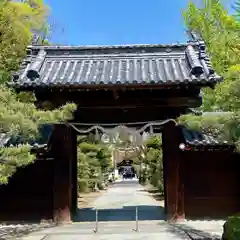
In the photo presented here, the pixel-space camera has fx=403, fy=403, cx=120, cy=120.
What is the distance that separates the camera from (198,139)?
44.0 ft

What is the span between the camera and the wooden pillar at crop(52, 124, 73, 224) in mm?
13289

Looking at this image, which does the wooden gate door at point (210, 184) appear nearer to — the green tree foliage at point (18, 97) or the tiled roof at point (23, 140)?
the tiled roof at point (23, 140)

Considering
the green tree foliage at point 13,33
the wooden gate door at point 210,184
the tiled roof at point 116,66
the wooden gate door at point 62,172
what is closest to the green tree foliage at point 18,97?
the green tree foliage at point 13,33

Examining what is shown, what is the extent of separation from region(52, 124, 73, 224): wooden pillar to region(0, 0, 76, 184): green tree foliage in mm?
1023

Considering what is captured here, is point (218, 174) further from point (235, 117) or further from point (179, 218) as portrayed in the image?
point (235, 117)

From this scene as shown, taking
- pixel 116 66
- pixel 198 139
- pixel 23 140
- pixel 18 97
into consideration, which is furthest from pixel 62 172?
pixel 198 139

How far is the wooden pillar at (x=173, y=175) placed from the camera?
43.7ft

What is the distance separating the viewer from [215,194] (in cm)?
1377

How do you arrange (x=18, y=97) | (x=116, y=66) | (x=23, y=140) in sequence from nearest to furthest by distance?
1. (x=23, y=140)
2. (x=18, y=97)
3. (x=116, y=66)

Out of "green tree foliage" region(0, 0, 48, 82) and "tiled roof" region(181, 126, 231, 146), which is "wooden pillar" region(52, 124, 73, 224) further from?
"tiled roof" region(181, 126, 231, 146)

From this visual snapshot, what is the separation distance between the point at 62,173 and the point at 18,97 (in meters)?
3.11

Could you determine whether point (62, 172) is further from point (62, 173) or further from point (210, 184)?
point (210, 184)

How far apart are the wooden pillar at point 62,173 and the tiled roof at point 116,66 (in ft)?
6.04

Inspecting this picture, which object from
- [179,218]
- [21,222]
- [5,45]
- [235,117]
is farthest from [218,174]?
[5,45]
